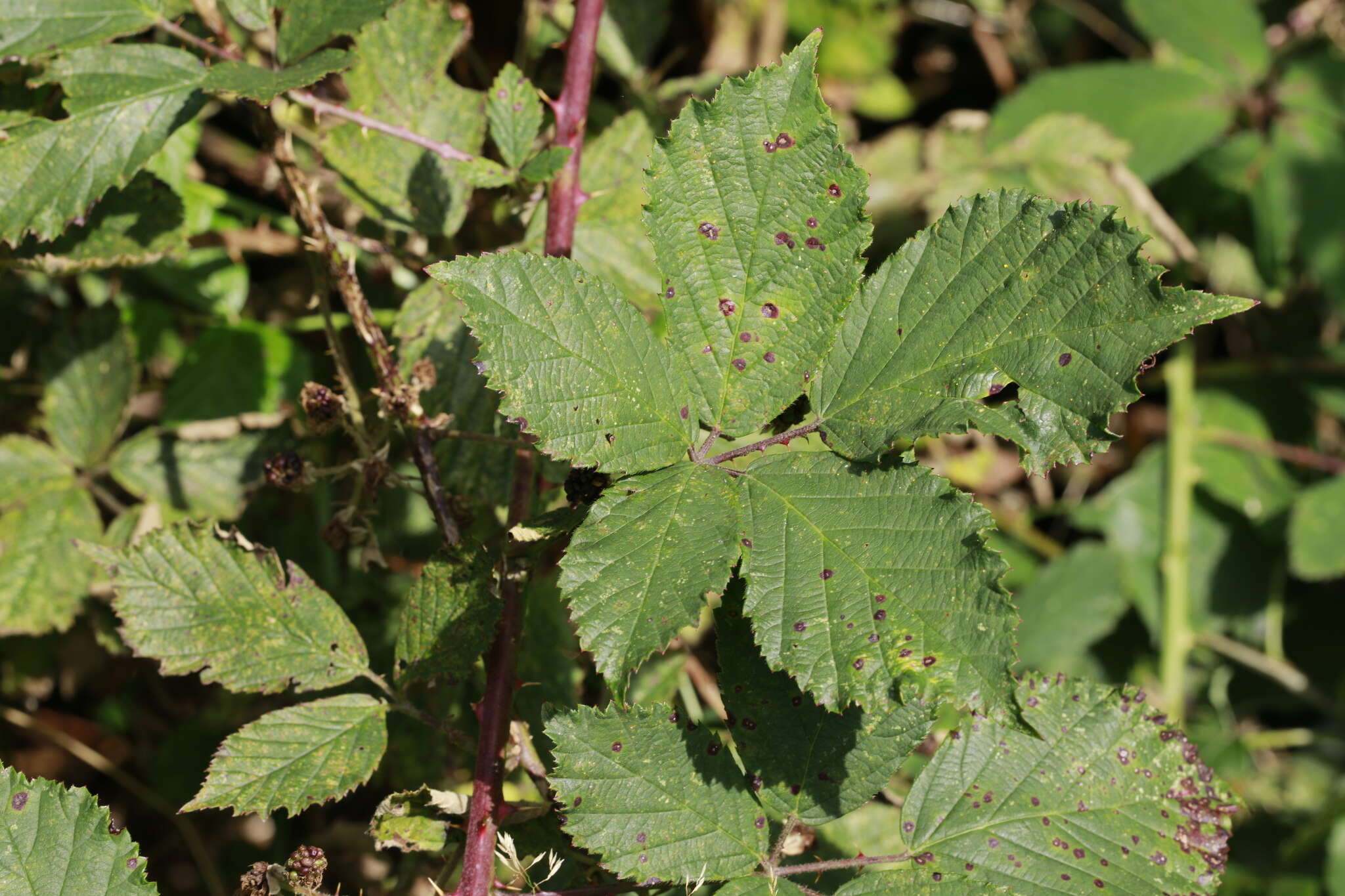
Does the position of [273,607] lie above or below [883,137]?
below

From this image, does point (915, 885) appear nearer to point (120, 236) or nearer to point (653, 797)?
point (653, 797)

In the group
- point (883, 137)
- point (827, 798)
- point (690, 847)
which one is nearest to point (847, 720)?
point (827, 798)

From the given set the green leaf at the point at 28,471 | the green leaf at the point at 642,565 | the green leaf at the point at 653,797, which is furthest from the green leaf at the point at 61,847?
the green leaf at the point at 28,471

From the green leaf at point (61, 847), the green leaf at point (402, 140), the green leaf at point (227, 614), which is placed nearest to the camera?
the green leaf at point (61, 847)

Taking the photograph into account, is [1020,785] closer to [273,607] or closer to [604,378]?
[604,378]

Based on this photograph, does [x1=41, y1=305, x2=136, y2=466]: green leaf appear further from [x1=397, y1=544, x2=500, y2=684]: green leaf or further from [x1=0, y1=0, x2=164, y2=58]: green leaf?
[x1=397, y1=544, x2=500, y2=684]: green leaf

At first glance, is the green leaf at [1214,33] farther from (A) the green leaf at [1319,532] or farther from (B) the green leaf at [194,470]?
(B) the green leaf at [194,470]

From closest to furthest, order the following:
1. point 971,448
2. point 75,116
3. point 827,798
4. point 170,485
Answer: point 827,798, point 75,116, point 170,485, point 971,448

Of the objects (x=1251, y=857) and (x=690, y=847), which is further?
(x=1251, y=857)
